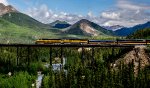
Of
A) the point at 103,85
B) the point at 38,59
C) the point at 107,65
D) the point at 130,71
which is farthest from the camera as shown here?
the point at 38,59

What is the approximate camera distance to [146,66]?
13012 cm

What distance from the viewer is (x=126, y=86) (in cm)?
11594

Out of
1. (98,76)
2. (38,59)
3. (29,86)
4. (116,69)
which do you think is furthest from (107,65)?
(38,59)

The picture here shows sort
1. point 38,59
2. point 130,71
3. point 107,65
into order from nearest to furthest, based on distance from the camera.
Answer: point 130,71, point 107,65, point 38,59

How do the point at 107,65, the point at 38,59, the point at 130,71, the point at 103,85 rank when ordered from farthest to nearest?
1. the point at 38,59
2. the point at 107,65
3. the point at 130,71
4. the point at 103,85

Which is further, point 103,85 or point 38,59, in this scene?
point 38,59

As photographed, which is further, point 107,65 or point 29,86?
point 107,65

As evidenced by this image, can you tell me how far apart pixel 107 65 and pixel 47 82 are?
22.5m

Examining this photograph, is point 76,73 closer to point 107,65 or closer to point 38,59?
point 107,65

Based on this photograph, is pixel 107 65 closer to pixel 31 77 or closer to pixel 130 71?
pixel 130 71

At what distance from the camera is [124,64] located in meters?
131

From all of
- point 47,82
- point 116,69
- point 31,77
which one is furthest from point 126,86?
point 31,77

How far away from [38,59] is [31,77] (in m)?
54.7

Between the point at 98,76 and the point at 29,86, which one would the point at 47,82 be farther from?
the point at 98,76
